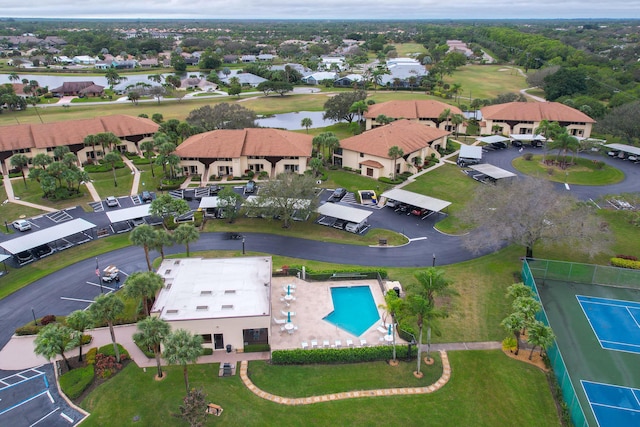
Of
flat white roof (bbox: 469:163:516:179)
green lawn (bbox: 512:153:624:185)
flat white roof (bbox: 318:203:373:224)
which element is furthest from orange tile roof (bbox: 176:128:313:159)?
green lawn (bbox: 512:153:624:185)

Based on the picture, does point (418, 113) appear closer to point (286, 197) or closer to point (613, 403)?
point (286, 197)

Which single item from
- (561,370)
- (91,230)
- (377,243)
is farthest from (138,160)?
(561,370)

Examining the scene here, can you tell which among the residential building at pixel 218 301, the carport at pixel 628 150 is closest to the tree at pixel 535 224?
the residential building at pixel 218 301

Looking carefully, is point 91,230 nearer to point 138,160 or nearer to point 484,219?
point 138,160

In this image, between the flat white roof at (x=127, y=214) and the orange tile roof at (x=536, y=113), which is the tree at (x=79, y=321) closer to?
the flat white roof at (x=127, y=214)

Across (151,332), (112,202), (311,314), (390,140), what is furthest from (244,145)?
(151,332)

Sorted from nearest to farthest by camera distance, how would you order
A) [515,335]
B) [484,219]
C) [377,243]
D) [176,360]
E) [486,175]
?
[176,360], [515,335], [484,219], [377,243], [486,175]

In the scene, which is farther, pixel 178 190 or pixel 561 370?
pixel 178 190
